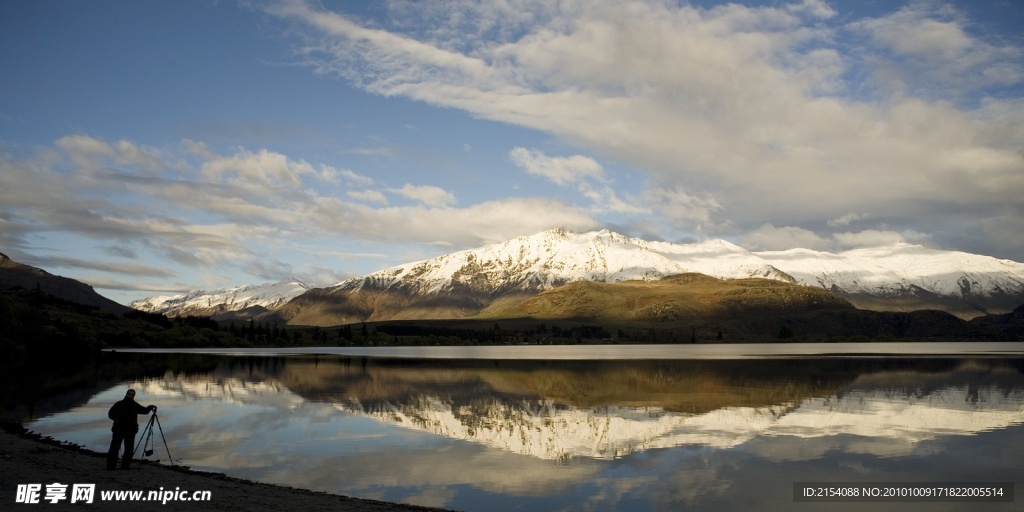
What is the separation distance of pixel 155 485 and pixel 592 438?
19.5 m

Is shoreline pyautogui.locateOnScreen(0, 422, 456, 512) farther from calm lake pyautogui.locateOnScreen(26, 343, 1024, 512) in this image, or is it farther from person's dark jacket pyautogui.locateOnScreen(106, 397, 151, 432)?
calm lake pyautogui.locateOnScreen(26, 343, 1024, 512)

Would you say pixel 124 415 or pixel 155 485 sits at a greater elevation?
pixel 124 415

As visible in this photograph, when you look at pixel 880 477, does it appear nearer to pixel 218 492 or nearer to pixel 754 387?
pixel 218 492

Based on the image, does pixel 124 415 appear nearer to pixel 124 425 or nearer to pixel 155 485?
pixel 124 425

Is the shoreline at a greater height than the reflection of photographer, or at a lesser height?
lesser

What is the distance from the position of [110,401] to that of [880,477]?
50.4 m

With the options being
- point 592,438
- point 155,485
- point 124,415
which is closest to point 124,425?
point 124,415

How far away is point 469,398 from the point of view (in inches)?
2191

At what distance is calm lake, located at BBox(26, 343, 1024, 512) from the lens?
989 inches

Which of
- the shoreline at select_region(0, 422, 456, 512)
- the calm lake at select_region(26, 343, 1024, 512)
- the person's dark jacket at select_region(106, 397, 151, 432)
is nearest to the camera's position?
the shoreline at select_region(0, 422, 456, 512)

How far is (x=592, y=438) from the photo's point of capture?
35.3 metres

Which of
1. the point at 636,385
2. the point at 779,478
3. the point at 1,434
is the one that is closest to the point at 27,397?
the point at 1,434

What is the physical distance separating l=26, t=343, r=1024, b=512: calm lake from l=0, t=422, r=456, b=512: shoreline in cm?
189

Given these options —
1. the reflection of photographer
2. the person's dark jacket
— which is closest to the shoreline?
the reflection of photographer
